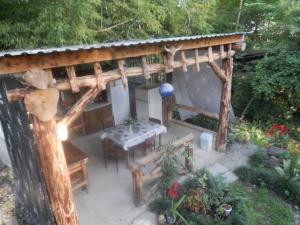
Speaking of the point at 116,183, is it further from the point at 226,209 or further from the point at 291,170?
the point at 291,170

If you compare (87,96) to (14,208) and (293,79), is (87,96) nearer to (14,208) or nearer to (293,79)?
(14,208)

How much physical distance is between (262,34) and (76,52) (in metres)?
8.27

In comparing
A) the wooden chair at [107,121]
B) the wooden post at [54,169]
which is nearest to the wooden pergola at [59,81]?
the wooden post at [54,169]

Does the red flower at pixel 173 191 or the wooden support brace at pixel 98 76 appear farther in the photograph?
the red flower at pixel 173 191

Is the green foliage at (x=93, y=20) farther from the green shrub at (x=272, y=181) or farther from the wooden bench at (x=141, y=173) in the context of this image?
the green shrub at (x=272, y=181)

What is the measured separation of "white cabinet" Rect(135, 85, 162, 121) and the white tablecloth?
140 cm

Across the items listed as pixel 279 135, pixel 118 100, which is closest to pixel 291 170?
pixel 279 135

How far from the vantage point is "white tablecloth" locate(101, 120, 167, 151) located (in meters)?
5.31

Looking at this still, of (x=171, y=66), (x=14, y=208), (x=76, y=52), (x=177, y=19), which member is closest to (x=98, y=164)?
(x=14, y=208)

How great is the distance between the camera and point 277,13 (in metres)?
8.18

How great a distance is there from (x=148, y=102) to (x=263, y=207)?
4.08 m

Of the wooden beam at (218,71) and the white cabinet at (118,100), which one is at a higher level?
the wooden beam at (218,71)

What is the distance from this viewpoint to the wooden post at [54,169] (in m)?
2.90

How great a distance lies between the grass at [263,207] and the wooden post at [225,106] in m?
1.29
